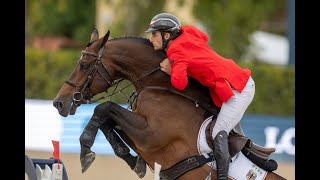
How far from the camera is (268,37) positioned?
30594mm

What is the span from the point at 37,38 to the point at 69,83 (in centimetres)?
2249

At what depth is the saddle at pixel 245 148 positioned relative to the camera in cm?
743

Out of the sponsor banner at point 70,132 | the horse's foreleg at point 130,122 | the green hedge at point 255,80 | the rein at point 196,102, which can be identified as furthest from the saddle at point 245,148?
the green hedge at point 255,80

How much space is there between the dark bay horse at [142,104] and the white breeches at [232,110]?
0.22 metres

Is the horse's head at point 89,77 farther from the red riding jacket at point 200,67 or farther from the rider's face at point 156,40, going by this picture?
the red riding jacket at point 200,67

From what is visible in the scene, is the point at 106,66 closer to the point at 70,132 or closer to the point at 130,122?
the point at 130,122

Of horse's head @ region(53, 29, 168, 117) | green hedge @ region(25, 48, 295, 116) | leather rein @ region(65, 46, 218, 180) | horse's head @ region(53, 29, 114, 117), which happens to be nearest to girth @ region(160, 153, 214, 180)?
leather rein @ region(65, 46, 218, 180)

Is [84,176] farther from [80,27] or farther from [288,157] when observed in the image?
[80,27]

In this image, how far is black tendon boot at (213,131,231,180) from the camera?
7238mm

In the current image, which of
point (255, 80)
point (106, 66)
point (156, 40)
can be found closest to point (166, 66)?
point (156, 40)

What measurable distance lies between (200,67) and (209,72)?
0.10 m

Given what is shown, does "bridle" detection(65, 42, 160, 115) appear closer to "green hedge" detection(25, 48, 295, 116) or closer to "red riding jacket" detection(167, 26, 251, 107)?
"red riding jacket" detection(167, 26, 251, 107)

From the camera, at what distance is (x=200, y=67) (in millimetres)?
7195
